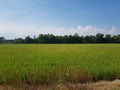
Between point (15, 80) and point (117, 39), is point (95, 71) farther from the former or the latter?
point (117, 39)

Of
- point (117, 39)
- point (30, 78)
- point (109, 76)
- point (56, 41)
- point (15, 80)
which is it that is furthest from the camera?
point (56, 41)

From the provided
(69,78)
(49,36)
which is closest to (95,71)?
(69,78)

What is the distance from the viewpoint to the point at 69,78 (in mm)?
9242

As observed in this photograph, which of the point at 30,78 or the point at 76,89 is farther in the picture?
the point at 30,78

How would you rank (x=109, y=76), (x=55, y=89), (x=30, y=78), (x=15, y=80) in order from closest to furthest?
1. (x=55, y=89)
2. (x=15, y=80)
3. (x=30, y=78)
4. (x=109, y=76)

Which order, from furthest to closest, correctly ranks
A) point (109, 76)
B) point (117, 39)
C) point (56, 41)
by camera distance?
point (56, 41), point (117, 39), point (109, 76)

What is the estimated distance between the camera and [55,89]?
Answer: 727cm

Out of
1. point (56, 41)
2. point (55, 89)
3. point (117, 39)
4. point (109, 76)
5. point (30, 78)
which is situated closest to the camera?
point (55, 89)

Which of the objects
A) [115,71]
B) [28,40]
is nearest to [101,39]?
[28,40]

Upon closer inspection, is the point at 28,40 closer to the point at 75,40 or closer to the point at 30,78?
the point at 75,40

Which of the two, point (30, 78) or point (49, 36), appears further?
point (49, 36)

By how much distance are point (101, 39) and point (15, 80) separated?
11286 centimetres

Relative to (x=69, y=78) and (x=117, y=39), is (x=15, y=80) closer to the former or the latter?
(x=69, y=78)

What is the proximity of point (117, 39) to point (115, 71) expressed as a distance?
10512 cm
